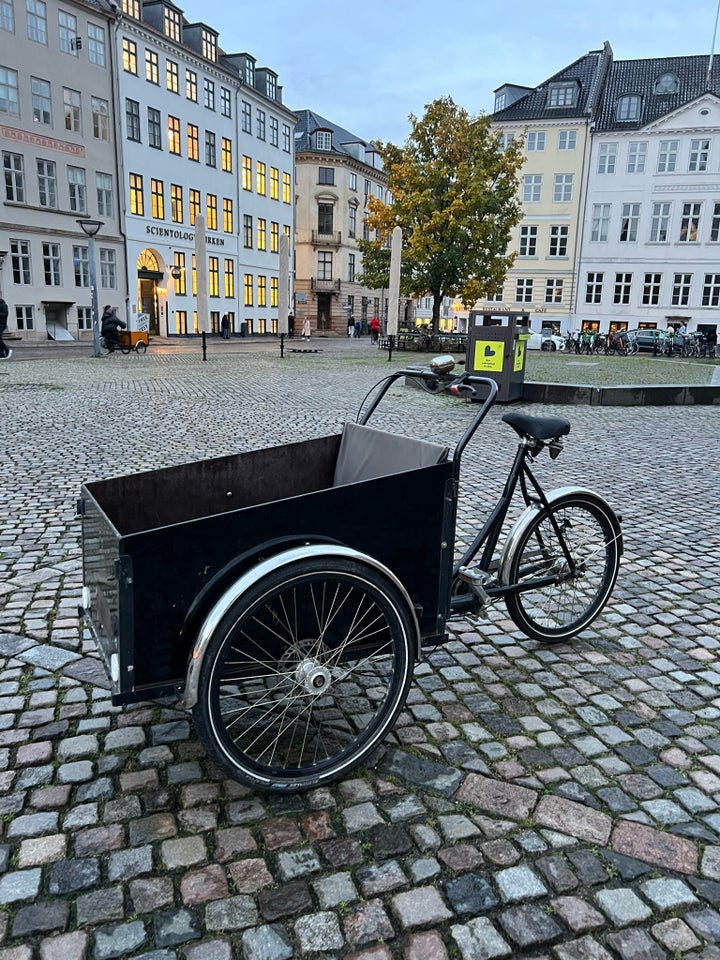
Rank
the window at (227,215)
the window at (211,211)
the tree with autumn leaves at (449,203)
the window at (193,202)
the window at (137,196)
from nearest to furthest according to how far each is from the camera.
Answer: the tree with autumn leaves at (449,203) < the window at (137,196) < the window at (193,202) < the window at (211,211) < the window at (227,215)

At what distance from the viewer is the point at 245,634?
252 centimetres

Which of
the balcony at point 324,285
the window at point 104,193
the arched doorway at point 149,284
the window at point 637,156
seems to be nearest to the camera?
the window at point 104,193

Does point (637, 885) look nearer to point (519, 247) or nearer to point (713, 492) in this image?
point (713, 492)

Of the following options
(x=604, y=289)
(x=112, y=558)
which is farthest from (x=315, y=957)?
(x=604, y=289)

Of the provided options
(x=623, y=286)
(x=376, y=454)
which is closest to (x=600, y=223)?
(x=623, y=286)

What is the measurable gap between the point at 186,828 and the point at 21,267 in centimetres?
3618

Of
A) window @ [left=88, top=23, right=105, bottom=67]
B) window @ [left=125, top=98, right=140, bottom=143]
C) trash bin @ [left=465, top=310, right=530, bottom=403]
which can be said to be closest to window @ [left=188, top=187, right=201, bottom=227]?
window @ [left=125, top=98, right=140, bottom=143]

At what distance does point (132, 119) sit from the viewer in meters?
39.0

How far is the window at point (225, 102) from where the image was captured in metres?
46.0

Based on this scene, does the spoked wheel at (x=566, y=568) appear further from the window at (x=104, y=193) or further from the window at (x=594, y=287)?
the window at (x=594, y=287)

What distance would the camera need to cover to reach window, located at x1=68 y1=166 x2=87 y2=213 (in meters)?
35.9

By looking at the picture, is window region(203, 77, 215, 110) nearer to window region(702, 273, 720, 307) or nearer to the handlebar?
window region(702, 273, 720, 307)

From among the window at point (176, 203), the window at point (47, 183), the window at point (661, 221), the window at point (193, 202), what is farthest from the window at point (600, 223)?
the window at point (47, 183)

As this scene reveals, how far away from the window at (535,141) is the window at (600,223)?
17.2 feet
